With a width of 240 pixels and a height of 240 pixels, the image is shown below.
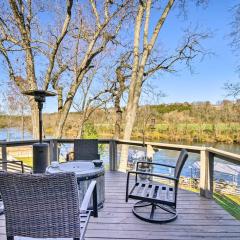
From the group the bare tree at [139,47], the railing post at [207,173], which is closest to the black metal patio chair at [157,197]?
the railing post at [207,173]

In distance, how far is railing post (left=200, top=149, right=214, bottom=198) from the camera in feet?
13.4

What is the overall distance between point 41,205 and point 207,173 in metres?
3.05

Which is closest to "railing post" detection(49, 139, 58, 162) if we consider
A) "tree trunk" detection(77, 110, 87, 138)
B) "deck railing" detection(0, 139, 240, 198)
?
"deck railing" detection(0, 139, 240, 198)

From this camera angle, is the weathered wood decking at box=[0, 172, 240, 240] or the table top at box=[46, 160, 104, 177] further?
the table top at box=[46, 160, 104, 177]

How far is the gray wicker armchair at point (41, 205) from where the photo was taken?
5.81 ft

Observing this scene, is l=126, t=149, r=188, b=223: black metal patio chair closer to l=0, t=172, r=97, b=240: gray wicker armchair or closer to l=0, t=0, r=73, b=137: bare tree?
l=0, t=172, r=97, b=240: gray wicker armchair

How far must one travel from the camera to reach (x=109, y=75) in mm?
12250

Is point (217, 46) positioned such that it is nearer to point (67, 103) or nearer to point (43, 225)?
point (67, 103)

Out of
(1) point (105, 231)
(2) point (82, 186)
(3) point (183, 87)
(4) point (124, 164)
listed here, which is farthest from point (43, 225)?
(3) point (183, 87)

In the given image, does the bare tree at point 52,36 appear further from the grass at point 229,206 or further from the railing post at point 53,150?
the grass at point 229,206

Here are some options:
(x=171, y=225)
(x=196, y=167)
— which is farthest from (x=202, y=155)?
(x=196, y=167)

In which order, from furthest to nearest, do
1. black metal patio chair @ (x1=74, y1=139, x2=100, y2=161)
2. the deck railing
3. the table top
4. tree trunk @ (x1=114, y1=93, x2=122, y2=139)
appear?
tree trunk @ (x1=114, y1=93, x2=122, y2=139) → black metal patio chair @ (x1=74, y1=139, x2=100, y2=161) → the deck railing → the table top

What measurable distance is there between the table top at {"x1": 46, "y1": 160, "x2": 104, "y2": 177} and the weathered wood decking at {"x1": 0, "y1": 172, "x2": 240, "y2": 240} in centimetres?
56

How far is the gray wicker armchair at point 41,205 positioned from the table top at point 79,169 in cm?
138
